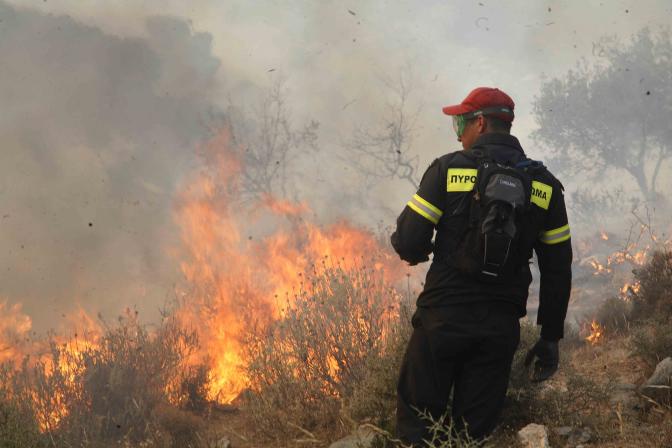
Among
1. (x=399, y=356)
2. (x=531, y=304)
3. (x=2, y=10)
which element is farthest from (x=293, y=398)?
(x=2, y=10)

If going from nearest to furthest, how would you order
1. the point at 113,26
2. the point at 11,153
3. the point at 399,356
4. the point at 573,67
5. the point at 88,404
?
the point at 399,356 → the point at 88,404 → the point at 11,153 → the point at 113,26 → the point at 573,67

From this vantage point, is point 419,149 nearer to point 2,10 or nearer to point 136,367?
point 2,10

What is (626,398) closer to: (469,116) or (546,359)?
(546,359)

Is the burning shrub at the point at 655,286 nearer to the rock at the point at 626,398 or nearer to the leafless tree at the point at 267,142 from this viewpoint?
the rock at the point at 626,398

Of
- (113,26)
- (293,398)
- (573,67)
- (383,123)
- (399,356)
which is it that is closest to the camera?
(399,356)

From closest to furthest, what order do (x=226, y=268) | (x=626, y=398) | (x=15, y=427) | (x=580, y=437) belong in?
(x=580, y=437), (x=626, y=398), (x=15, y=427), (x=226, y=268)

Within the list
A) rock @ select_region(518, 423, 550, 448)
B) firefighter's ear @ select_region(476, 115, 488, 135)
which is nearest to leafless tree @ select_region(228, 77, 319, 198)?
rock @ select_region(518, 423, 550, 448)

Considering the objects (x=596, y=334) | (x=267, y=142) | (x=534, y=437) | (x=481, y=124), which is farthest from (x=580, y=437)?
(x=267, y=142)

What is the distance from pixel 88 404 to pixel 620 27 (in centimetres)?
2800

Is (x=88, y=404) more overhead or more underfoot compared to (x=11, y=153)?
more underfoot

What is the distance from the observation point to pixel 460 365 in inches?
104

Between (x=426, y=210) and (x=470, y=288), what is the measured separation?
386 millimetres

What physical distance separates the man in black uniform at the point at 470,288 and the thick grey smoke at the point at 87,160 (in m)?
11.2

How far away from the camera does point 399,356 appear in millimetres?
3891
